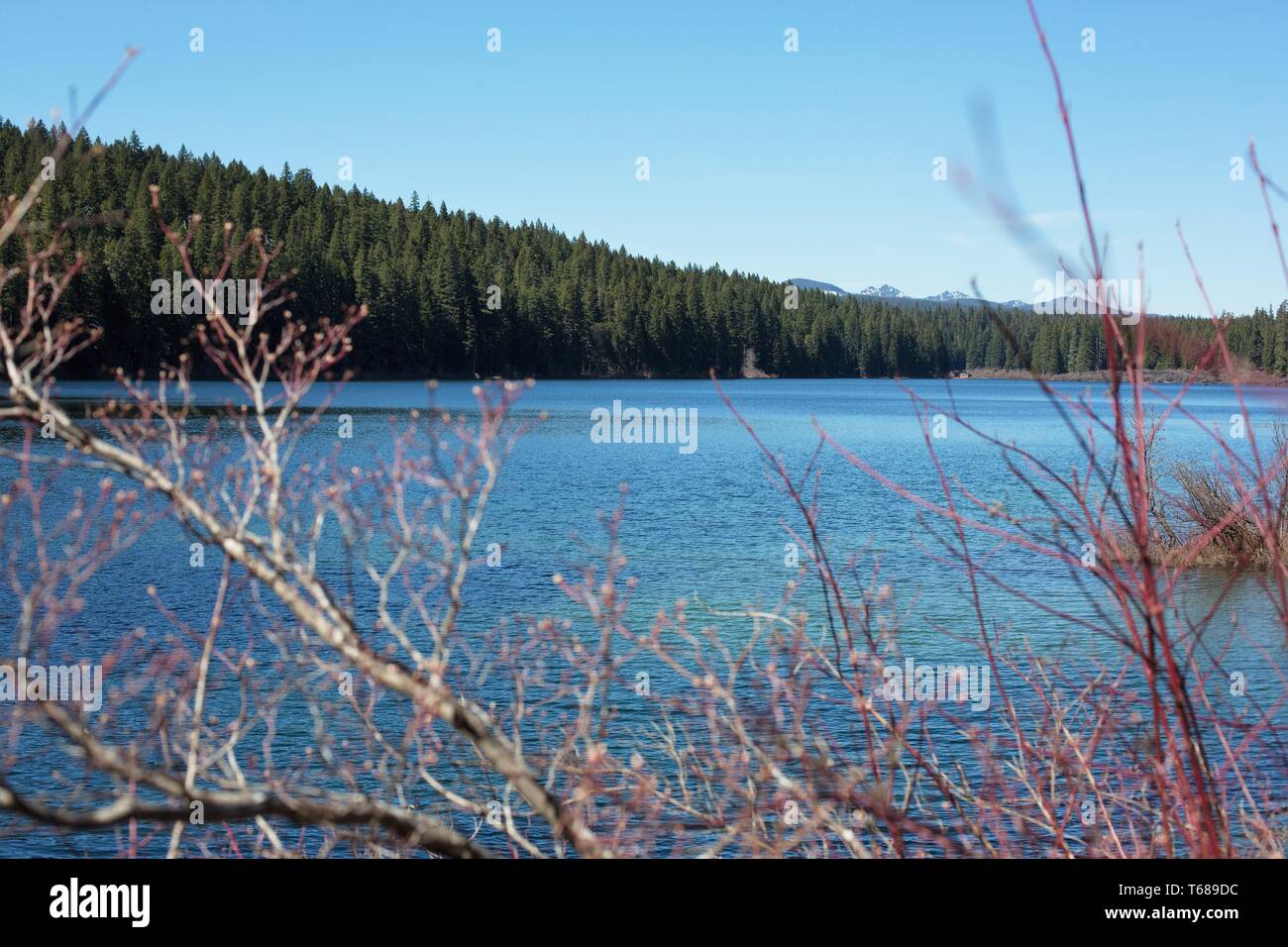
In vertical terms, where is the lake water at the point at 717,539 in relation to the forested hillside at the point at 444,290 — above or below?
below

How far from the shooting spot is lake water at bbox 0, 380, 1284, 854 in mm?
15359

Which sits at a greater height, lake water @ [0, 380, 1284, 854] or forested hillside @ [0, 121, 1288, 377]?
forested hillside @ [0, 121, 1288, 377]

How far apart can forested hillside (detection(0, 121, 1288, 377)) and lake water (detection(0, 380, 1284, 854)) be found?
1316 centimetres

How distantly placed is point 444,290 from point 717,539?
236 feet

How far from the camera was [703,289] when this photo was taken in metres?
131

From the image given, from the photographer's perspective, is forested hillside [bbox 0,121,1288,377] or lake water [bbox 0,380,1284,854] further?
forested hillside [bbox 0,121,1288,377]

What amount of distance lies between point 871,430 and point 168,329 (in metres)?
36.2

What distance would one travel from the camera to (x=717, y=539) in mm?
23250

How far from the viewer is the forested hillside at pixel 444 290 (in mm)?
64250

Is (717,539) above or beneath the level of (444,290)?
beneath

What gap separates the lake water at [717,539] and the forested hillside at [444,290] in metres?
13.2

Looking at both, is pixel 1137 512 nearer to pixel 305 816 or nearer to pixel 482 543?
pixel 305 816

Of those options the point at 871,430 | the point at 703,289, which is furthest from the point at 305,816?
the point at 703,289
